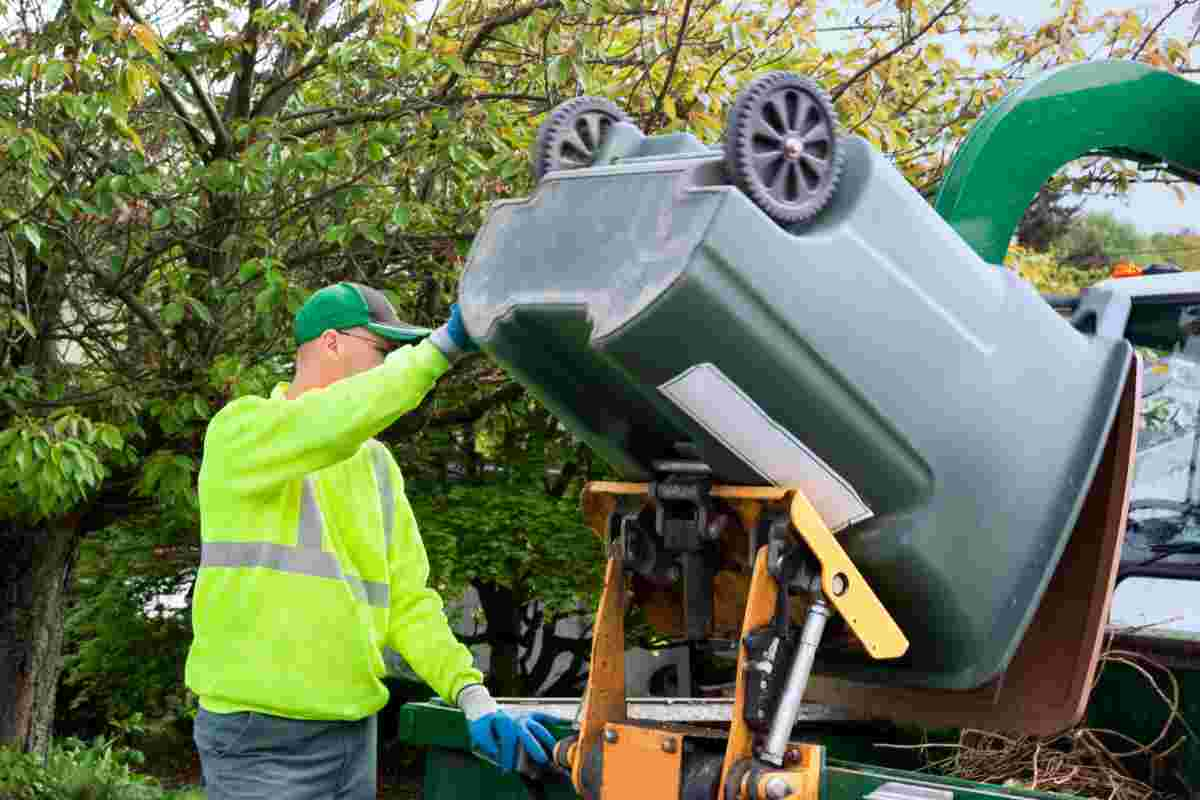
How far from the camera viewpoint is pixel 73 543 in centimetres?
744

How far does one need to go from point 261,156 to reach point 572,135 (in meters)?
3.02

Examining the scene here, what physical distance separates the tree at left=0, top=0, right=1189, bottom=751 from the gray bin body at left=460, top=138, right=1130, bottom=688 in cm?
287

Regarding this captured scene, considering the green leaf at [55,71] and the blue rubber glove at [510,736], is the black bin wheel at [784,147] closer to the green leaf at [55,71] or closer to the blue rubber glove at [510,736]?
the blue rubber glove at [510,736]

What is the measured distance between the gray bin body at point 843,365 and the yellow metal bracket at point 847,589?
0.20 feet

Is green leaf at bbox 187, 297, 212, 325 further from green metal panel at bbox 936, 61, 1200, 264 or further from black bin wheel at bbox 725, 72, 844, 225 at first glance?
black bin wheel at bbox 725, 72, 844, 225

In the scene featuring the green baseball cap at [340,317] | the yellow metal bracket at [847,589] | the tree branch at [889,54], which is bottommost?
the yellow metal bracket at [847,589]

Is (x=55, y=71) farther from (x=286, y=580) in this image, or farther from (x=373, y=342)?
(x=286, y=580)

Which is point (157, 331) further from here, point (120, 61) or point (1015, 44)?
point (1015, 44)

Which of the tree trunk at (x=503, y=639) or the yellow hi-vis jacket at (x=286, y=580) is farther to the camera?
the tree trunk at (x=503, y=639)

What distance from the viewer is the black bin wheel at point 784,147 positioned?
2.45 m

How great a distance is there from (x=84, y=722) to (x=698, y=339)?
9.13m

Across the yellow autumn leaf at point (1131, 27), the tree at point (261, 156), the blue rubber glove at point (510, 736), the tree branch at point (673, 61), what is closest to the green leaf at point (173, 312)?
the tree at point (261, 156)

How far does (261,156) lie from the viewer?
18.5ft

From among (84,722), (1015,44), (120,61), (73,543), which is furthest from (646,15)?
(84,722)
